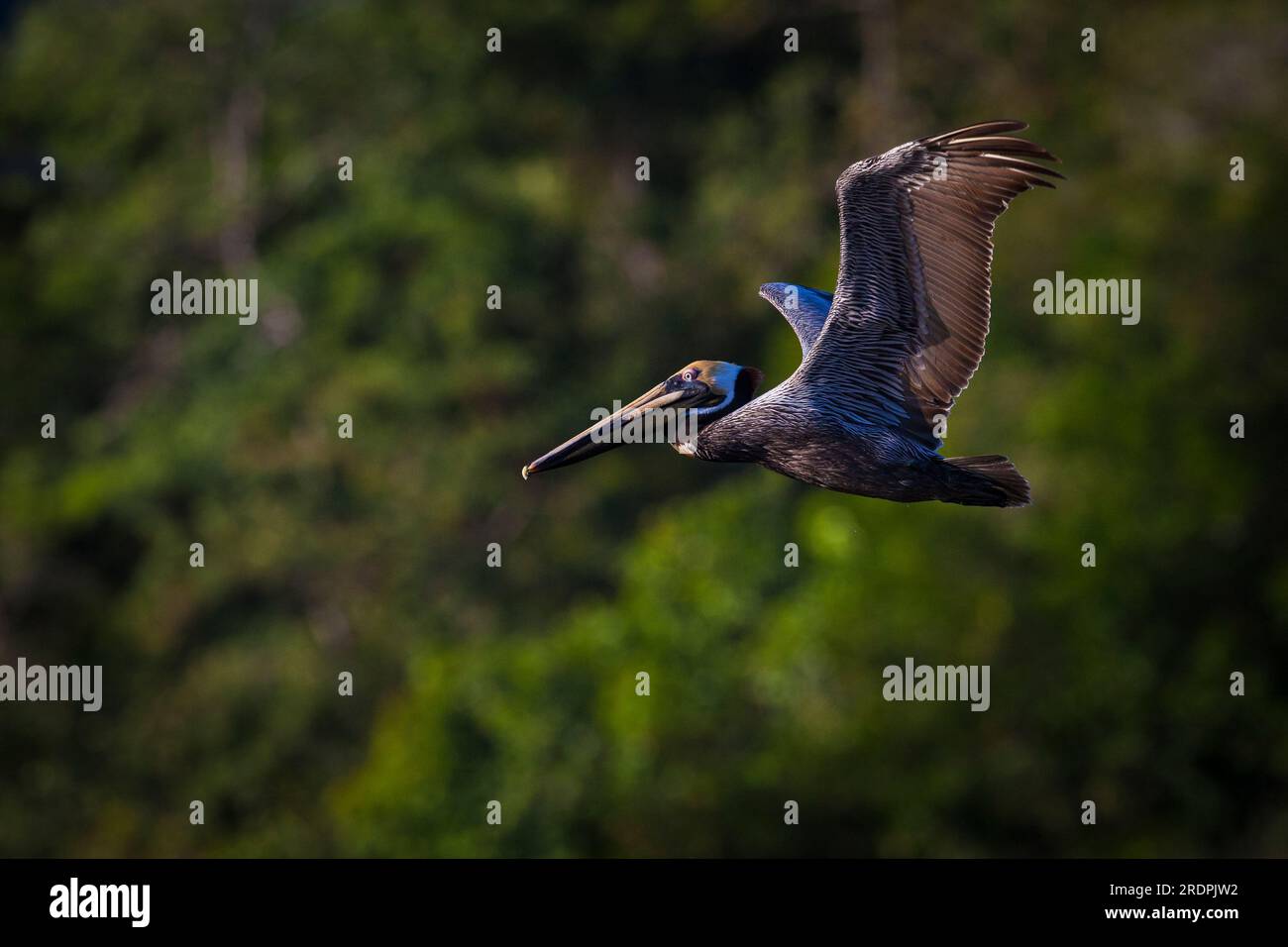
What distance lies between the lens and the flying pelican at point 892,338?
9867 millimetres

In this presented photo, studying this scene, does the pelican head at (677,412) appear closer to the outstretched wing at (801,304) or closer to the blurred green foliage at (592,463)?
the outstretched wing at (801,304)

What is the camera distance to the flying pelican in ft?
32.4

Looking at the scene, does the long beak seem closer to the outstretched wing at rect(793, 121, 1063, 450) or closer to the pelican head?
the pelican head

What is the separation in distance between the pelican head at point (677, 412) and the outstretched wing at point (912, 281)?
0.36 metres

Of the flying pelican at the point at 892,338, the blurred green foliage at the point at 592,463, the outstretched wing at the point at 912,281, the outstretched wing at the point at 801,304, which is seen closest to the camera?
the flying pelican at the point at 892,338

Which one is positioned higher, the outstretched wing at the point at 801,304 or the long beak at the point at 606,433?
the outstretched wing at the point at 801,304

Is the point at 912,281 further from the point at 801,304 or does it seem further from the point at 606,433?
the point at 606,433

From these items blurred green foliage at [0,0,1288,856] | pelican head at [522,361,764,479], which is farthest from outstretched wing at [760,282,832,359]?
blurred green foliage at [0,0,1288,856]

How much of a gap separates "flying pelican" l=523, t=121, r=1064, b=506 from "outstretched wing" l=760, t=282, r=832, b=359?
0.97 m

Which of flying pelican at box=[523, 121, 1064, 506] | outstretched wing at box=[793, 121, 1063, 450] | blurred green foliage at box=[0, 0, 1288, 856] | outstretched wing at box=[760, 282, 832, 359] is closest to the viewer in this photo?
flying pelican at box=[523, 121, 1064, 506]

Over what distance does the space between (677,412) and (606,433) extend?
1.27ft

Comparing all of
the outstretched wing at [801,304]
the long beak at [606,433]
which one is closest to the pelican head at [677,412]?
the long beak at [606,433]

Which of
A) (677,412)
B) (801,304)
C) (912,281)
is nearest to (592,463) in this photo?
(801,304)
